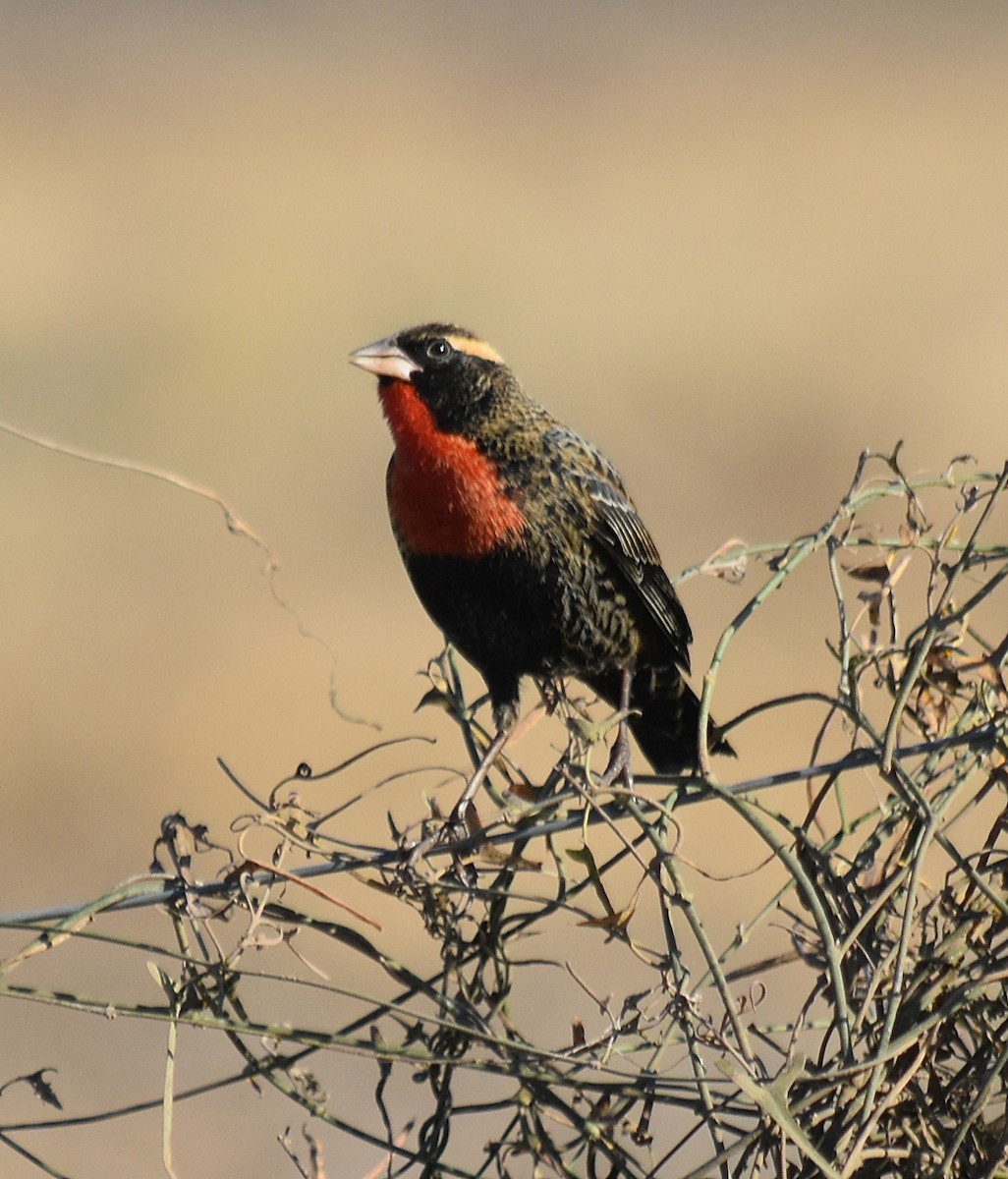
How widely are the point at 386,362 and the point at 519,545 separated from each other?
1.80 ft

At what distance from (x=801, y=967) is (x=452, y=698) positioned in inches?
248

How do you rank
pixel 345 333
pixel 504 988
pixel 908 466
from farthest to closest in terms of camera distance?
pixel 345 333 → pixel 908 466 → pixel 504 988

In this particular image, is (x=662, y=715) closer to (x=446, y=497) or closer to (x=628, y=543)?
(x=628, y=543)

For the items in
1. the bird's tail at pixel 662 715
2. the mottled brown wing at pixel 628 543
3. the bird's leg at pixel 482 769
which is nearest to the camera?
the bird's leg at pixel 482 769

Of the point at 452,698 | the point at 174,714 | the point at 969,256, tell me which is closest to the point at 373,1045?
the point at 452,698

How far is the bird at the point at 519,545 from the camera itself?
4129mm

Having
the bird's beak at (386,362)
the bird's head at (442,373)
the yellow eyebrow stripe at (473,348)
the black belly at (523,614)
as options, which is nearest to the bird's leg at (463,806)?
the black belly at (523,614)

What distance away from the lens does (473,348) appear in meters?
4.50

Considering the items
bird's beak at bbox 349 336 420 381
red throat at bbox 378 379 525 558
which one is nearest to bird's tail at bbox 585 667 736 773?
red throat at bbox 378 379 525 558

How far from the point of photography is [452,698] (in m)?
3.41

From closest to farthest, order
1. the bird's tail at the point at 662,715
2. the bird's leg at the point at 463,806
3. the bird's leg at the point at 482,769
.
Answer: the bird's leg at the point at 463,806 < the bird's leg at the point at 482,769 < the bird's tail at the point at 662,715

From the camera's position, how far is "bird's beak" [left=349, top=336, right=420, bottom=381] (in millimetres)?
4320

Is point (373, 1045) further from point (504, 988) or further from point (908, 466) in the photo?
point (908, 466)

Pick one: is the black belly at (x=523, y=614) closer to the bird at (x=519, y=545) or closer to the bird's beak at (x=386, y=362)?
the bird at (x=519, y=545)
